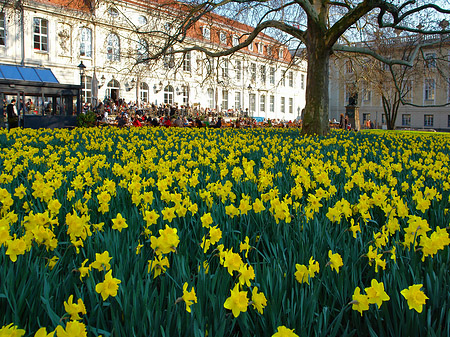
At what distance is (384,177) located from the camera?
3.96 m

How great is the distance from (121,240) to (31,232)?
1.38 ft

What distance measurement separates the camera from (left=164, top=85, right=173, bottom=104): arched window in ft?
121

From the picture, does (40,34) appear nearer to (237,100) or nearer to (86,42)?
(86,42)

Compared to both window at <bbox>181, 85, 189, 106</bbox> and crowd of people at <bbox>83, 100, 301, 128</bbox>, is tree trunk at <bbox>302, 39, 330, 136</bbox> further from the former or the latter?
window at <bbox>181, 85, 189, 106</bbox>

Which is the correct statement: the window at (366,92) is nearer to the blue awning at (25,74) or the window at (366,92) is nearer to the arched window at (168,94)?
the blue awning at (25,74)

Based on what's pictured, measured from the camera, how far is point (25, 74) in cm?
1994

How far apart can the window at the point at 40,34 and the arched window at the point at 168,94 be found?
1104 centimetres

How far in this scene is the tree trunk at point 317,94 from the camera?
12633 millimetres

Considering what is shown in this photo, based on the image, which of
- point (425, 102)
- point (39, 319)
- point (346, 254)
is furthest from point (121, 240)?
point (425, 102)

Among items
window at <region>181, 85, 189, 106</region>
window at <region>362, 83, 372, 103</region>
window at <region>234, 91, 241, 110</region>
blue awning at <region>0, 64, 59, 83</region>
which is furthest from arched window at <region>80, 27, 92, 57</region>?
window at <region>362, 83, 372, 103</region>

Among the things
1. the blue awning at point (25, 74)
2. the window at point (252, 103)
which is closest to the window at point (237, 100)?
the window at point (252, 103)

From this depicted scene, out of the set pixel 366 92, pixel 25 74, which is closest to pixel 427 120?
pixel 366 92

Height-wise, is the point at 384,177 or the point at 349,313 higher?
the point at 384,177

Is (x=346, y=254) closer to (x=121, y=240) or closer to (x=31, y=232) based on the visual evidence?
(x=121, y=240)
